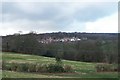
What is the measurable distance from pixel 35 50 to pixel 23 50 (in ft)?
4.51

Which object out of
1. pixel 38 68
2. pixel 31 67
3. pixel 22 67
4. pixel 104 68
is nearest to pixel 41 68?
pixel 38 68

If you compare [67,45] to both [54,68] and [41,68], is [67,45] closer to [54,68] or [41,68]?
[54,68]

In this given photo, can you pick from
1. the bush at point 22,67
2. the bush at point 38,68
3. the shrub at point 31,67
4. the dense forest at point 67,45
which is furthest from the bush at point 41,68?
the dense forest at point 67,45

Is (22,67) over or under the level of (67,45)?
under

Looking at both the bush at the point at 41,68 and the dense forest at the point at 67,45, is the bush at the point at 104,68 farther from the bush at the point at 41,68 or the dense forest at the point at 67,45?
the bush at the point at 41,68

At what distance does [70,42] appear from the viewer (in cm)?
2883

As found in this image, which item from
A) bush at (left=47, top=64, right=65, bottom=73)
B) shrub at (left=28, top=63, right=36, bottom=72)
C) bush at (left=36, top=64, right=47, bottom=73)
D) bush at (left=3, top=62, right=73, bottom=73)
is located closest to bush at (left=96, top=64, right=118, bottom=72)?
bush at (left=3, top=62, right=73, bottom=73)

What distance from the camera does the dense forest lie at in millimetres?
25903

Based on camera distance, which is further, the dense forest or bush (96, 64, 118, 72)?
the dense forest

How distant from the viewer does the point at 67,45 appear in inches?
1090

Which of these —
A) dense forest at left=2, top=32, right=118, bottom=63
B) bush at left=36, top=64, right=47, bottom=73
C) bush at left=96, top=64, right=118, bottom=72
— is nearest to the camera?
bush at left=36, top=64, right=47, bottom=73

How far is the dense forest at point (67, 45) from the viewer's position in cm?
2590

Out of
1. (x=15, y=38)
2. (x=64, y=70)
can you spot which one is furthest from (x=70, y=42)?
(x=64, y=70)

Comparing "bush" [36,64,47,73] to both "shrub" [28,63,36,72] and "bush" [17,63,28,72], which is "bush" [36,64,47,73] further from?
"bush" [17,63,28,72]
